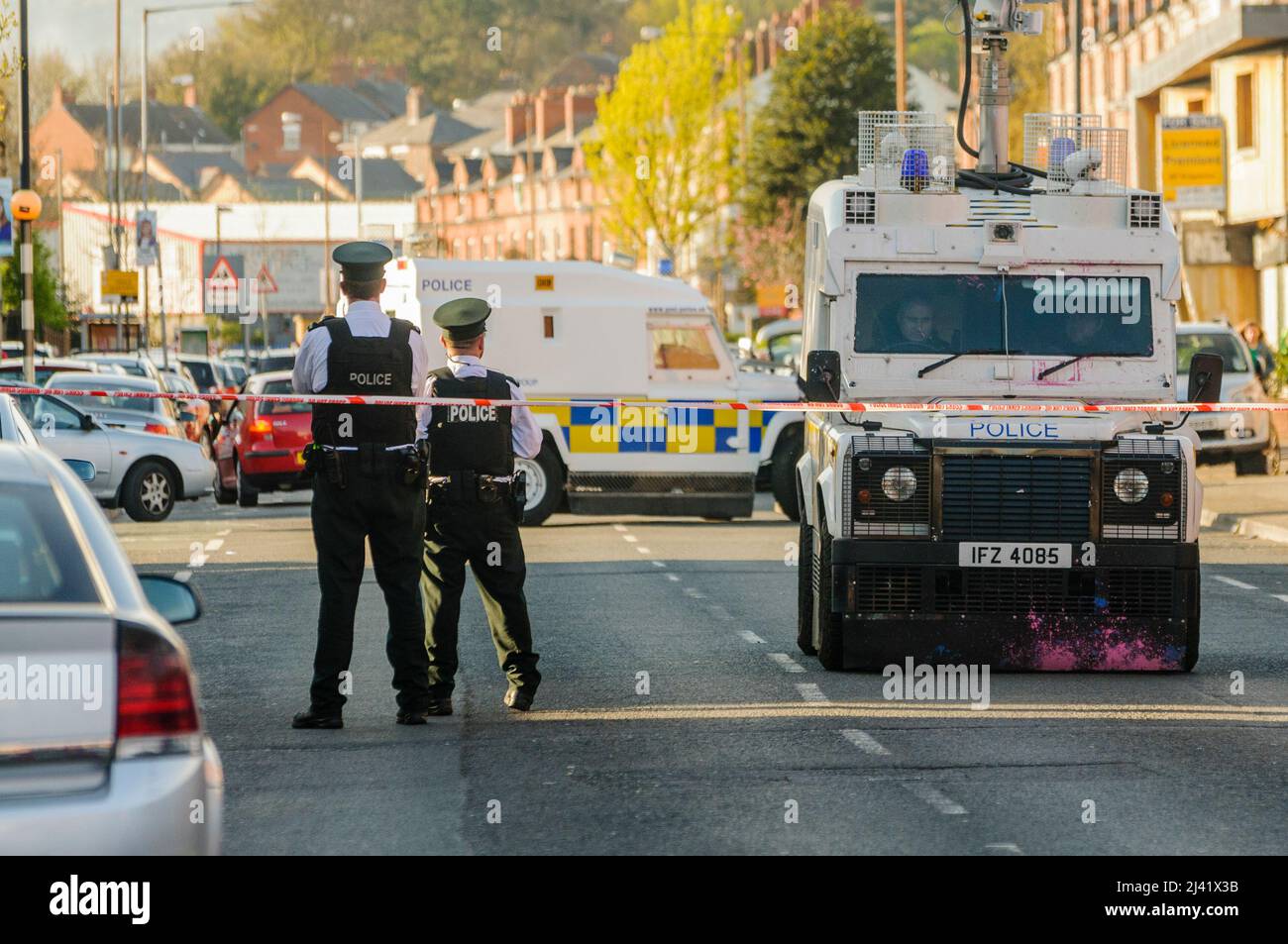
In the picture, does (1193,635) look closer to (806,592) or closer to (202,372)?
(806,592)

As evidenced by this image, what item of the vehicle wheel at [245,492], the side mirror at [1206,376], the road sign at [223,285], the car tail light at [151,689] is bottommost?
the vehicle wheel at [245,492]

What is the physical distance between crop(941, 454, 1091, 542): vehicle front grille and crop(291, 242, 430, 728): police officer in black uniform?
10.2 feet

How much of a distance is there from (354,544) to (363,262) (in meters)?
1.25

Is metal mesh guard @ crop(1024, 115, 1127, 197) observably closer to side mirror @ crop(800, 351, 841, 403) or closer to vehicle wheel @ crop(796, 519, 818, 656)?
side mirror @ crop(800, 351, 841, 403)

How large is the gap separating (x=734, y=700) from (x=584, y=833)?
3.58m

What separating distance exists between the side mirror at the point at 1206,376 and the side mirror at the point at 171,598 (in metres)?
7.26

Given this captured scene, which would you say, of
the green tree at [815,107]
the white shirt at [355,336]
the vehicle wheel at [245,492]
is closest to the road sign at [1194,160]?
the vehicle wheel at [245,492]

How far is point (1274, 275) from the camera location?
149ft

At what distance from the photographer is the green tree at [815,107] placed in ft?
264

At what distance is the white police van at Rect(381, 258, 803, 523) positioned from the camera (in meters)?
25.0

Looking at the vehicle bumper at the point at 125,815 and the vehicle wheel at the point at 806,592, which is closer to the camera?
the vehicle bumper at the point at 125,815

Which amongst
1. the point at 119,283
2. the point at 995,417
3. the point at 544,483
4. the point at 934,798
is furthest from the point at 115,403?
the point at 934,798

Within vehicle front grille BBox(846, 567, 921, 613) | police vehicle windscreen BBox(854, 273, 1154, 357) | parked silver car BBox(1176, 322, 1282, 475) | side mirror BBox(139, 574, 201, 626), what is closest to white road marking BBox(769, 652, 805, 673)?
vehicle front grille BBox(846, 567, 921, 613)

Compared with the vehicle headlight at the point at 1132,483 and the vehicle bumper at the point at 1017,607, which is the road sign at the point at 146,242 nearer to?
the vehicle bumper at the point at 1017,607
